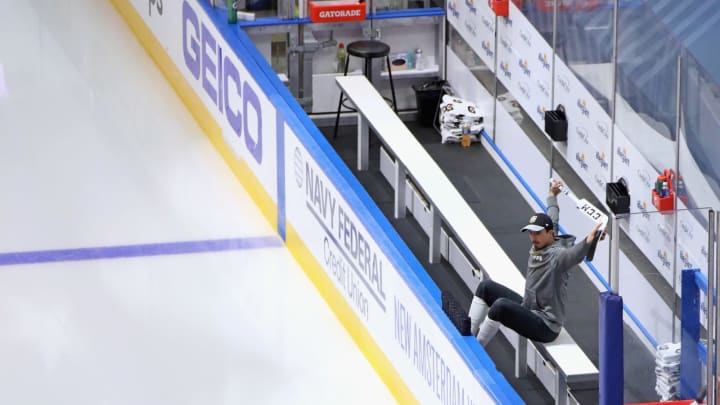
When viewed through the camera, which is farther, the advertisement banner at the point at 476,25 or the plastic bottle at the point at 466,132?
the plastic bottle at the point at 466,132

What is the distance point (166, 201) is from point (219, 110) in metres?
0.90

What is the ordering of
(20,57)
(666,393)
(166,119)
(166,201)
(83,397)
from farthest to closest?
(20,57) → (166,119) → (166,201) → (83,397) → (666,393)

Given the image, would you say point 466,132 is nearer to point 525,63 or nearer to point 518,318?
point 525,63

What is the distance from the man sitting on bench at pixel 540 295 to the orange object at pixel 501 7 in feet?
10.5

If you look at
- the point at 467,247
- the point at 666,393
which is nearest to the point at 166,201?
the point at 467,247

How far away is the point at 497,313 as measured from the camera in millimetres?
7609

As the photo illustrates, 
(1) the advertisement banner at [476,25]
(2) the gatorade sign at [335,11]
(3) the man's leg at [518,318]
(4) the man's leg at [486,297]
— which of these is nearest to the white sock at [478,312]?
(4) the man's leg at [486,297]

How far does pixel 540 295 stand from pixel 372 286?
841 millimetres

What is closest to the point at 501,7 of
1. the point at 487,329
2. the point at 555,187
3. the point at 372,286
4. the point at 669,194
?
the point at 555,187

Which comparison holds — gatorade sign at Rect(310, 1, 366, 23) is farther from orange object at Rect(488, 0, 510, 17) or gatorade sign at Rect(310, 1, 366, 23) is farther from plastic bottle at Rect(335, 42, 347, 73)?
orange object at Rect(488, 0, 510, 17)

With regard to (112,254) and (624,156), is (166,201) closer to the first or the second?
(112,254)

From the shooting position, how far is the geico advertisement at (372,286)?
686cm

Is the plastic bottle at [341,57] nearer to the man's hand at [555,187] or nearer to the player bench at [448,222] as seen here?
the player bench at [448,222]

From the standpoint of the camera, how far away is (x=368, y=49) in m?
11.4
